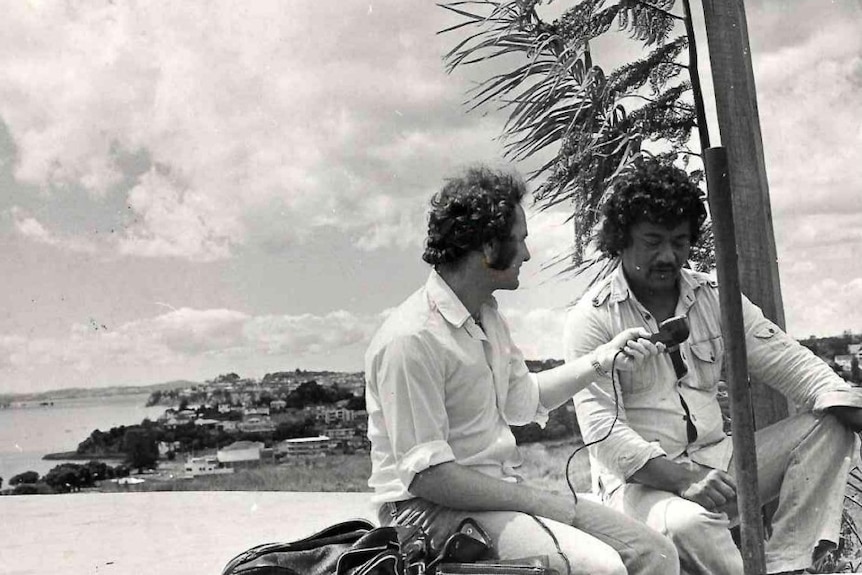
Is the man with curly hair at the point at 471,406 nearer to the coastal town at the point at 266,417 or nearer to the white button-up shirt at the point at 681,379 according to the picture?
the white button-up shirt at the point at 681,379

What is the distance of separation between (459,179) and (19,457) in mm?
3169

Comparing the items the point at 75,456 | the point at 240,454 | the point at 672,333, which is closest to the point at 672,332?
the point at 672,333

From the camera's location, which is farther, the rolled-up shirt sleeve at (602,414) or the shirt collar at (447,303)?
the rolled-up shirt sleeve at (602,414)

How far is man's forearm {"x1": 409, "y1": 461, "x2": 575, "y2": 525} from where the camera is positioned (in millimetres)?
2170

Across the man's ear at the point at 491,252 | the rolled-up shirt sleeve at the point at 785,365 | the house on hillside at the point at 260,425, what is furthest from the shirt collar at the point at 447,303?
the house on hillside at the point at 260,425

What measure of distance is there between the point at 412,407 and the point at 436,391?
0.07 m

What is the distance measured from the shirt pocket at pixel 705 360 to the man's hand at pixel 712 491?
26 centimetres

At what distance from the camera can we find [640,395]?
108 inches

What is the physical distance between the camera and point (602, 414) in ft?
8.80

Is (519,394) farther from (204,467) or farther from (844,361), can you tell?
(204,467)

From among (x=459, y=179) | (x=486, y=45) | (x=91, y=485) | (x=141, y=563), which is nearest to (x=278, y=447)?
(x=141, y=563)

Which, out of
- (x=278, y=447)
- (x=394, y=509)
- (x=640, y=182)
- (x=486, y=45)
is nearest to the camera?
(x=394, y=509)

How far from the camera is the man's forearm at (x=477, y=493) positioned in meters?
2.17

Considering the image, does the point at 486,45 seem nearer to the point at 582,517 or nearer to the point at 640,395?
the point at 640,395
